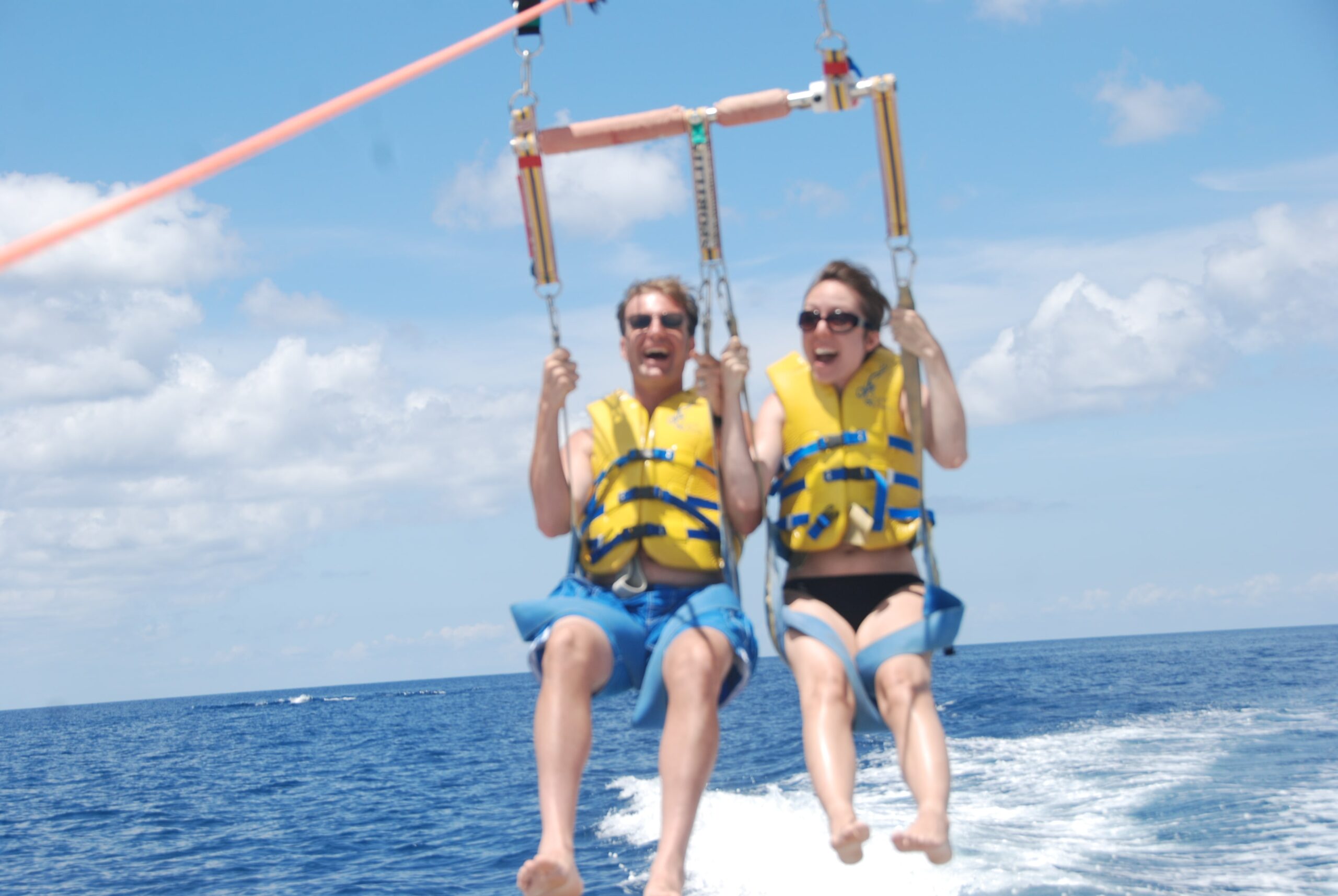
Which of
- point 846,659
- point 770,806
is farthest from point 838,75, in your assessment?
point 770,806

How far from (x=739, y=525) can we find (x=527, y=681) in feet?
465

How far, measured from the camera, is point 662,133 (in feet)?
14.8

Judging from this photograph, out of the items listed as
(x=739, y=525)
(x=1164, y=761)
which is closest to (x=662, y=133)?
(x=739, y=525)

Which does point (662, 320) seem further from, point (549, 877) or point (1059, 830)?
point (1059, 830)

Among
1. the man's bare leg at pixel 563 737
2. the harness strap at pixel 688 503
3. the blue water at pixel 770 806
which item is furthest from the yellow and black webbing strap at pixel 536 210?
the blue water at pixel 770 806

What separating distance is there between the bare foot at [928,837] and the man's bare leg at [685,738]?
0.58 meters

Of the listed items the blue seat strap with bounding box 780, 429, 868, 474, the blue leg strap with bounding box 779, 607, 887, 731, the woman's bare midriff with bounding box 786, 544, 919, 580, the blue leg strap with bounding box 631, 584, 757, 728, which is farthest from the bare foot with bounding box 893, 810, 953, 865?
the blue seat strap with bounding box 780, 429, 868, 474

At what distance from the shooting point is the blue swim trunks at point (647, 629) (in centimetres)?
403

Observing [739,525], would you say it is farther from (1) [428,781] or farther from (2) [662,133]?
(1) [428,781]

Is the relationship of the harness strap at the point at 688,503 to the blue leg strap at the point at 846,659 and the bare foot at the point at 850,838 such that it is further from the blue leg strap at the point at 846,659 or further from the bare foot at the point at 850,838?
the bare foot at the point at 850,838

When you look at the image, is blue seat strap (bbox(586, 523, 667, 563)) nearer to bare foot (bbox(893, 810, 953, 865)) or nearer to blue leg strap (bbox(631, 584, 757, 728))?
blue leg strap (bbox(631, 584, 757, 728))

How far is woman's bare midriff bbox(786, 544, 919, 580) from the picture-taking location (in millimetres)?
4316

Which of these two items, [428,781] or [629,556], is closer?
[629,556]

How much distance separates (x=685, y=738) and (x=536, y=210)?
2.01m
